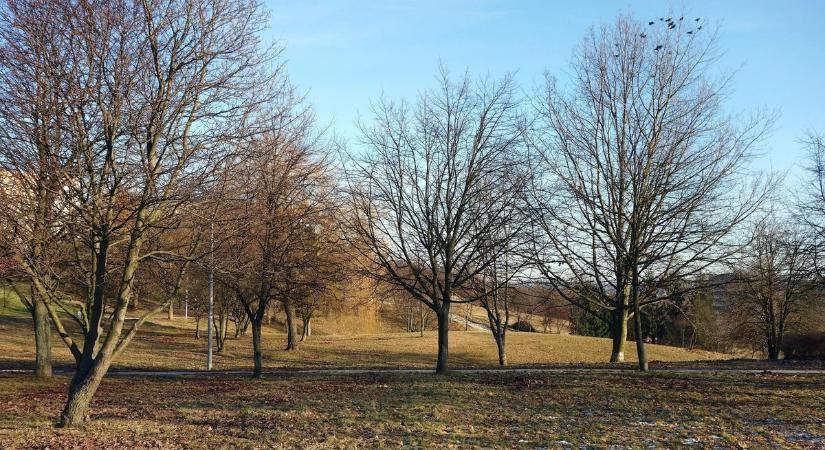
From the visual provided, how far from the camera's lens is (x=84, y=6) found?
323 inches

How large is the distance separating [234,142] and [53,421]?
199 inches

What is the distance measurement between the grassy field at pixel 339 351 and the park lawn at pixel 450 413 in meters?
12.2

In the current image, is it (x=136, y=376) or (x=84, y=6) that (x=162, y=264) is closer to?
(x=84, y=6)

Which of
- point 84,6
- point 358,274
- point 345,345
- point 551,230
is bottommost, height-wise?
point 345,345

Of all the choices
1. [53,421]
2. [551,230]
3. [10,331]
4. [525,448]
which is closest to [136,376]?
[53,421]

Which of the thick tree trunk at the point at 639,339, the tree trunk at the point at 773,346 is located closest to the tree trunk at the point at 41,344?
the thick tree trunk at the point at 639,339

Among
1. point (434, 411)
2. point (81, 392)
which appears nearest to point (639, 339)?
point (434, 411)

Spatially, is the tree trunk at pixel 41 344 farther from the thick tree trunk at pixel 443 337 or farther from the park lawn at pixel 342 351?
the thick tree trunk at pixel 443 337

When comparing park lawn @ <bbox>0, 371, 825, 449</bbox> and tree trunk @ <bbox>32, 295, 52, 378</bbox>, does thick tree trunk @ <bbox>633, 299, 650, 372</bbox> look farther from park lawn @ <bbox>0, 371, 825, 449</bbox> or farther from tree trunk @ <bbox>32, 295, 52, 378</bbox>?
tree trunk @ <bbox>32, 295, 52, 378</bbox>

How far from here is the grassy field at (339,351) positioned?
27.9m

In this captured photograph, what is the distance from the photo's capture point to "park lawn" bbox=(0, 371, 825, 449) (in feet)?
26.5

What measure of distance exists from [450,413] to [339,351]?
995 inches

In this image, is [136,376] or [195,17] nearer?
[195,17]

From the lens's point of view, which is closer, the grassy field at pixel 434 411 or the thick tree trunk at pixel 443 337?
the grassy field at pixel 434 411
